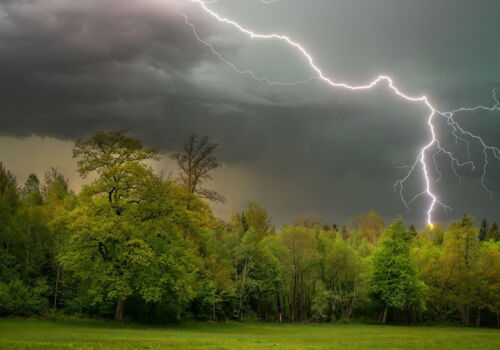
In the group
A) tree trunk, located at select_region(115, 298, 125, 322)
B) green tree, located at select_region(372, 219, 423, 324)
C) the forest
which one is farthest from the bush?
green tree, located at select_region(372, 219, 423, 324)

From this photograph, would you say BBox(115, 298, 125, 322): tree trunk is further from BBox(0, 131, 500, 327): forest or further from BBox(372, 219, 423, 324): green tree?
BBox(372, 219, 423, 324): green tree

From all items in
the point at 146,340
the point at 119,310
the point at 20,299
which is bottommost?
the point at 146,340

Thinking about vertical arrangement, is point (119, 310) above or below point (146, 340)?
above

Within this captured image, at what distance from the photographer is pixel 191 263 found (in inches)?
1698

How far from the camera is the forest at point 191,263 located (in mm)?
39906

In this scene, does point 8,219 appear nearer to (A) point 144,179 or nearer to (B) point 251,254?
(A) point 144,179

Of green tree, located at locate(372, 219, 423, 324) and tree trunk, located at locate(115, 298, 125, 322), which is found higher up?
green tree, located at locate(372, 219, 423, 324)

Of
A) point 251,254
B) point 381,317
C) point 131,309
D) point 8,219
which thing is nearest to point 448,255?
point 381,317

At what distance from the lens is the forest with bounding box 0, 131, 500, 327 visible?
131 ft

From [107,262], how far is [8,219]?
12.4 meters

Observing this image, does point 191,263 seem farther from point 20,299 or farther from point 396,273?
point 396,273

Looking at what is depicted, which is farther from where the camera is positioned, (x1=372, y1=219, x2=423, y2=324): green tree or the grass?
(x1=372, y1=219, x2=423, y2=324): green tree

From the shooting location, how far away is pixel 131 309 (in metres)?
46.0

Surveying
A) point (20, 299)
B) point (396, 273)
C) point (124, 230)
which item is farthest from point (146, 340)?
point (396, 273)
